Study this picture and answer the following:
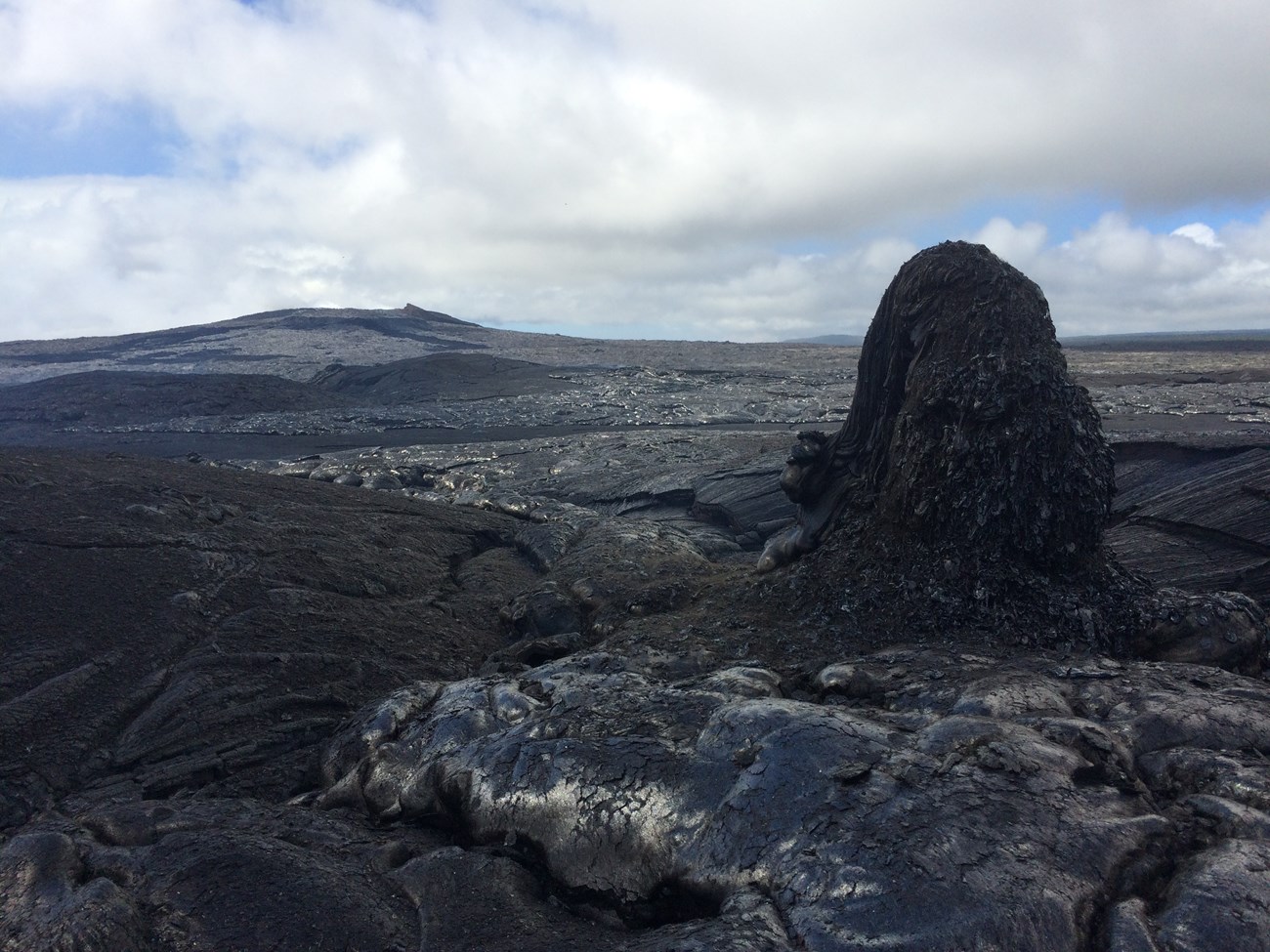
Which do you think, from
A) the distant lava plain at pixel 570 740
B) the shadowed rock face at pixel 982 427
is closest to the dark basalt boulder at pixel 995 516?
the shadowed rock face at pixel 982 427

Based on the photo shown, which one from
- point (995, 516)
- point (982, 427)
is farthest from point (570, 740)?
point (982, 427)

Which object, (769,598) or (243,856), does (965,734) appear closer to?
(769,598)

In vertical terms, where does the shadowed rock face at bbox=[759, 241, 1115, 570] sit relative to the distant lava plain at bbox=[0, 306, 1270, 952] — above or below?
above

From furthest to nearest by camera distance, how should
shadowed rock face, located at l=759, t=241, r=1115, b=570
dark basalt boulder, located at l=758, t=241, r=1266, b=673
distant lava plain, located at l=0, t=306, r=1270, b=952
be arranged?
shadowed rock face, located at l=759, t=241, r=1115, b=570
dark basalt boulder, located at l=758, t=241, r=1266, b=673
distant lava plain, located at l=0, t=306, r=1270, b=952

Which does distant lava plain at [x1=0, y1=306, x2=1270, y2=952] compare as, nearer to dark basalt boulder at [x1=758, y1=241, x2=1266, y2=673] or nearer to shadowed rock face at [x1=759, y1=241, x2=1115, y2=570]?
dark basalt boulder at [x1=758, y1=241, x2=1266, y2=673]

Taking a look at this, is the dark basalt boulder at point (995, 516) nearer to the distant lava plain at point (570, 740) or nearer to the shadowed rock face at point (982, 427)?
the shadowed rock face at point (982, 427)

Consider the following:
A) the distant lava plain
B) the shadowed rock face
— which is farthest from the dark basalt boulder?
the distant lava plain

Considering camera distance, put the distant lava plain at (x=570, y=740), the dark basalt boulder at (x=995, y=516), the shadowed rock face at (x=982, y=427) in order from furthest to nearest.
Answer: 1. the shadowed rock face at (x=982, y=427)
2. the dark basalt boulder at (x=995, y=516)
3. the distant lava plain at (x=570, y=740)

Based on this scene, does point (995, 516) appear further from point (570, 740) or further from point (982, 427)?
point (570, 740)
